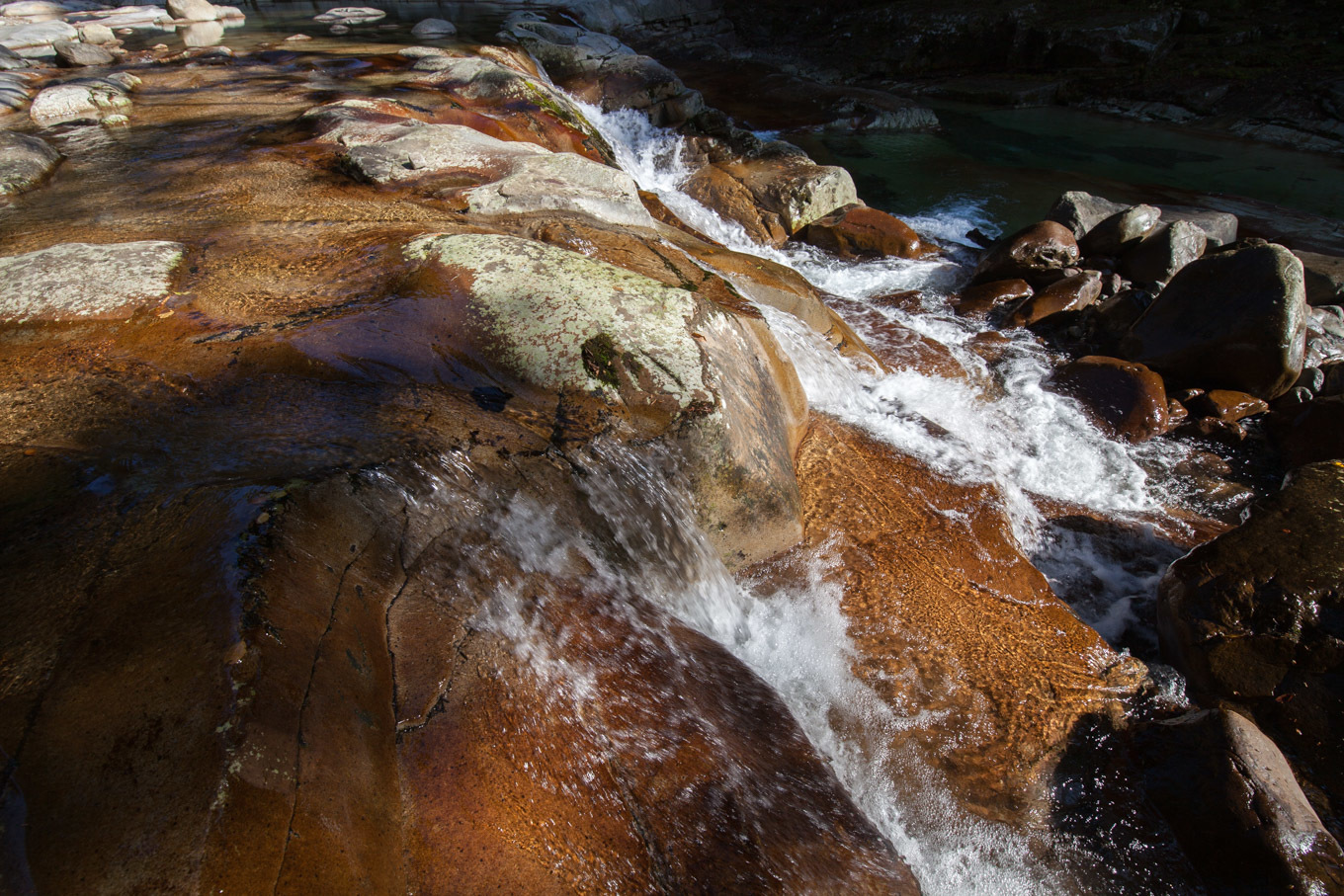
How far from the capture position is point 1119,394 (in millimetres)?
5152

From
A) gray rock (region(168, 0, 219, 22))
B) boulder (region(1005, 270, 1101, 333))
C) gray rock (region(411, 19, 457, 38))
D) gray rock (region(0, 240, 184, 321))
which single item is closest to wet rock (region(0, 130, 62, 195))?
gray rock (region(0, 240, 184, 321))

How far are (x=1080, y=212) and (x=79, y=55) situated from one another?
13.5 metres

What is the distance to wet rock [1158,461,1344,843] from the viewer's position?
9.21ft

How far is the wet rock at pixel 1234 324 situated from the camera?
504 cm

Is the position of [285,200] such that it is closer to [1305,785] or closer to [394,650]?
[394,650]

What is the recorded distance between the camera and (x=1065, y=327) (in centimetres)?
623

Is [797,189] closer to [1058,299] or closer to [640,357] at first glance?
[1058,299]

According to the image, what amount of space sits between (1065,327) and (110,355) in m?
7.09

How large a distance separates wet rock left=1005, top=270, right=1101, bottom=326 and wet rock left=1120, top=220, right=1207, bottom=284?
0.62 metres

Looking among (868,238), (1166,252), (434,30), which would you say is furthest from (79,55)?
(1166,252)

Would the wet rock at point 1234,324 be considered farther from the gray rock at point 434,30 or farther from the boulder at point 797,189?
the gray rock at point 434,30

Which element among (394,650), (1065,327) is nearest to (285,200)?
(394,650)

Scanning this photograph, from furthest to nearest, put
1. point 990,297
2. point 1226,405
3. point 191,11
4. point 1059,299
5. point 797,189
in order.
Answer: point 191,11, point 797,189, point 990,297, point 1059,299, point 1226,405

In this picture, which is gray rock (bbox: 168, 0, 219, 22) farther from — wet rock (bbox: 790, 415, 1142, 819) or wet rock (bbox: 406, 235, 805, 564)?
wet rock (bbox: 790, 415, 1142, 819)
